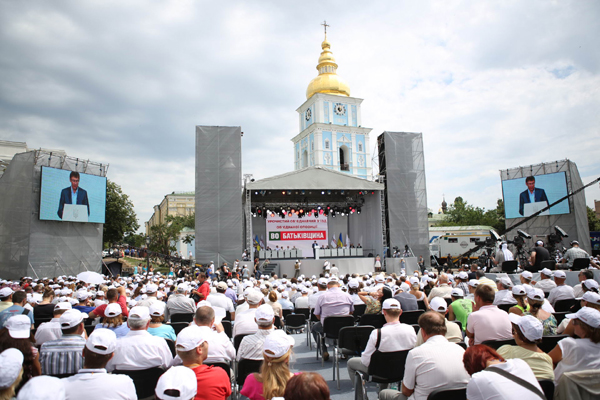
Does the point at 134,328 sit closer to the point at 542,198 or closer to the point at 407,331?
the point at 407,331

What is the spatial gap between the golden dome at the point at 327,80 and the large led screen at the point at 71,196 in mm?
32656

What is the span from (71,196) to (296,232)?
13.6m

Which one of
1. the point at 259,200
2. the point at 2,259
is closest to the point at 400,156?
the point at 259,200

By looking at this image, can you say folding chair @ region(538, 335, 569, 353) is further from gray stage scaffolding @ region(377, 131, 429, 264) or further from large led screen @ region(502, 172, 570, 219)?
large led screen @ region(502, 172, 570, 219)

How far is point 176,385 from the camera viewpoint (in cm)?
198

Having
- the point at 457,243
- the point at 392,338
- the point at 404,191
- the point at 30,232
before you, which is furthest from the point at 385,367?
the point at 457,243

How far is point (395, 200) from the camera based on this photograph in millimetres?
Result: 23859

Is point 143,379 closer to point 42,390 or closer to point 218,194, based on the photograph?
point 42,390

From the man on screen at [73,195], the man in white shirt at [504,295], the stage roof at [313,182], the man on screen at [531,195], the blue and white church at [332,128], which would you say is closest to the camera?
the man in white shirt at [504,295]

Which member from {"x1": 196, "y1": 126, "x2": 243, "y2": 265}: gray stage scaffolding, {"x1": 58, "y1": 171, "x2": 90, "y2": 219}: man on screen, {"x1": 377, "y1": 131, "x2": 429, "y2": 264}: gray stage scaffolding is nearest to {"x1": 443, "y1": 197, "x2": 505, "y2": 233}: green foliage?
{"x1": 377, "y1": 131, "x2": 429, "y2": 264}: gray stage scaffolding

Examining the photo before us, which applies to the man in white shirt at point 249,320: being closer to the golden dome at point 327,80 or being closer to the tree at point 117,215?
the tree at point 117,215

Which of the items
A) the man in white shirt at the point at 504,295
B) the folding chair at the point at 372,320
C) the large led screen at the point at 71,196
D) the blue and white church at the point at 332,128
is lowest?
the folding chair at the point at 372,320

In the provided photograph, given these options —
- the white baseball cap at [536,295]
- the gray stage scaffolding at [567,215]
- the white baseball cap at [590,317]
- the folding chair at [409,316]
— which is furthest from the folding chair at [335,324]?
the gray stage scaffolding at [567,215]

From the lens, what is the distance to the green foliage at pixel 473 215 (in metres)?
54.1
